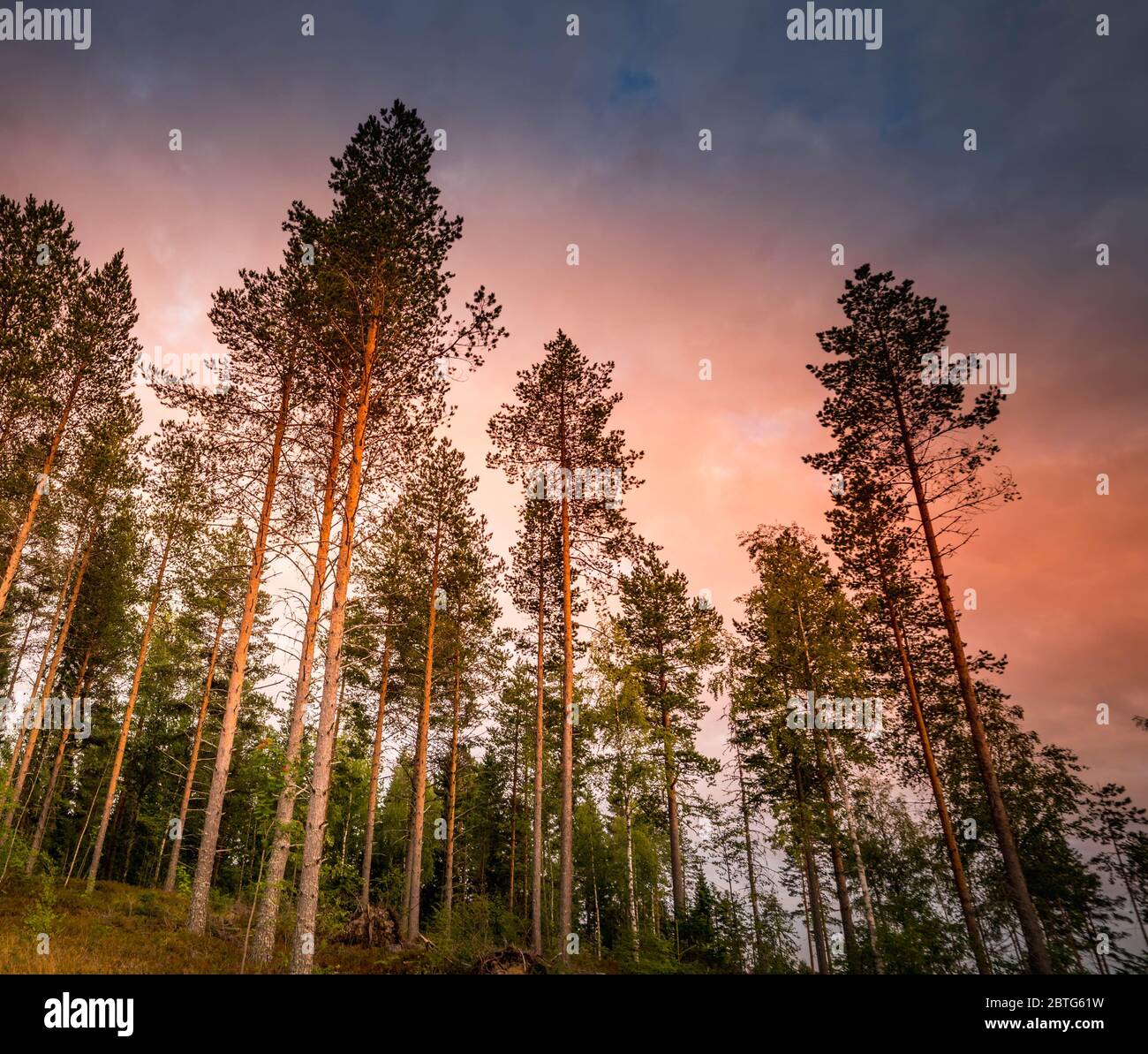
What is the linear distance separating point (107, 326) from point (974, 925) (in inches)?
1194

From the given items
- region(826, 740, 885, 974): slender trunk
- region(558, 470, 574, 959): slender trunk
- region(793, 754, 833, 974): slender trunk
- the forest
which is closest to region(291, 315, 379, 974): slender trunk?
the forest

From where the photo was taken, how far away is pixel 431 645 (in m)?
19.2

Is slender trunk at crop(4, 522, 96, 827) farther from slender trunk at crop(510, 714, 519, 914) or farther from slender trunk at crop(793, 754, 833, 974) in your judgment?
slender trunk at crop(793, 754, 833, 974)

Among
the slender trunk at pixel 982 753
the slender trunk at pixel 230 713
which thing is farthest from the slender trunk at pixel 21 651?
the slender trunk at pixel 982 753

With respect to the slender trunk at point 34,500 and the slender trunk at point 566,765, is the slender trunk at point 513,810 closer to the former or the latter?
the slender trunk at point 566,765

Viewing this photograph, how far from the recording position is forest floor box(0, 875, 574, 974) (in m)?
9.22

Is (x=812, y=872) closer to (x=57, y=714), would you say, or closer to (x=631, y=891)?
(x=631, y=891)

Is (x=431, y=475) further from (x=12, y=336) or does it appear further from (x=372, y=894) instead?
(x=372, y=894)

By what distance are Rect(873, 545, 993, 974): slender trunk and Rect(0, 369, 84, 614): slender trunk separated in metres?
25.3
